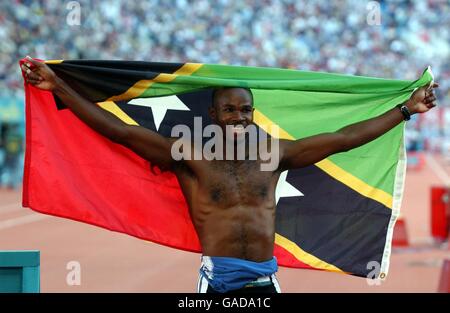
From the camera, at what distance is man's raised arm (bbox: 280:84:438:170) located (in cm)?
534

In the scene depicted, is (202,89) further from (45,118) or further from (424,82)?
(424,82)

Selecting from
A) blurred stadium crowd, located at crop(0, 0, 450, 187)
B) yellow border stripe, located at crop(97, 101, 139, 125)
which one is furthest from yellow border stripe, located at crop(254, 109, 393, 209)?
blurred stadium crowd, located at crop(0, 0, 450, 187)

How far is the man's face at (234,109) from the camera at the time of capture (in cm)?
514

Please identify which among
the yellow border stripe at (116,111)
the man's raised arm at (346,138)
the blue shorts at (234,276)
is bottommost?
the blue shorts at (234,276)

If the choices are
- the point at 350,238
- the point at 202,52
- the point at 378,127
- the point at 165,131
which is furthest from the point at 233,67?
the point at 202,52

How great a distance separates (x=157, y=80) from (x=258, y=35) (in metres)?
37.5

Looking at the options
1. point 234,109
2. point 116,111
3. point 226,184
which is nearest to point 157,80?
point 116,111

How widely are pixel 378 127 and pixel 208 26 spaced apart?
36.6 metres

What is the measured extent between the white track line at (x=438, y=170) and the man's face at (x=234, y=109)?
21532 mm

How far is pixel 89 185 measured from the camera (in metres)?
5.72

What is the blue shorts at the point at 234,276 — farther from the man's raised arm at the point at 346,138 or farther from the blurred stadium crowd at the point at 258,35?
the blurred stadium crowd at the point at 258,35

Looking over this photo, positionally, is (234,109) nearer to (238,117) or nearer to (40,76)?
(238,117)

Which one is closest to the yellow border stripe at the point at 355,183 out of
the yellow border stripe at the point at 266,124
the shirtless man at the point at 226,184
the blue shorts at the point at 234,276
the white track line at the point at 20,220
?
the yellow border stripe at the point at 266,124

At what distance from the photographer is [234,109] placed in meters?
5.20
